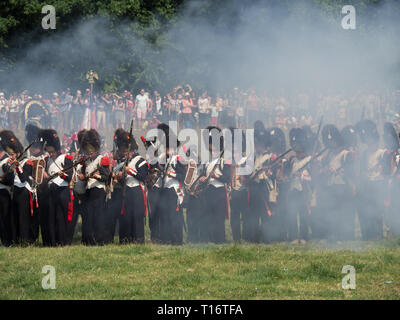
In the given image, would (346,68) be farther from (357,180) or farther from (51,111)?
(51,111)

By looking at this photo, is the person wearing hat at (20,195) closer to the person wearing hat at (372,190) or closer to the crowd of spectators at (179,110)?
the person wearing hat at (372,190)

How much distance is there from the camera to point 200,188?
11.5 meters

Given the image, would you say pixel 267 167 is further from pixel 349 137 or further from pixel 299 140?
pixel 349 137

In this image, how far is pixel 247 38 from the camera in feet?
41.1

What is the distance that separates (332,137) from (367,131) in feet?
2.14

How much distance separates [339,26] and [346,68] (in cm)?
170

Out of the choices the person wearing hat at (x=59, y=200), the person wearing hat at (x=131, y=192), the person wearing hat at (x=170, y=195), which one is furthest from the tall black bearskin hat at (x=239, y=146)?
the person wearing hat at (x=59, y=200)
